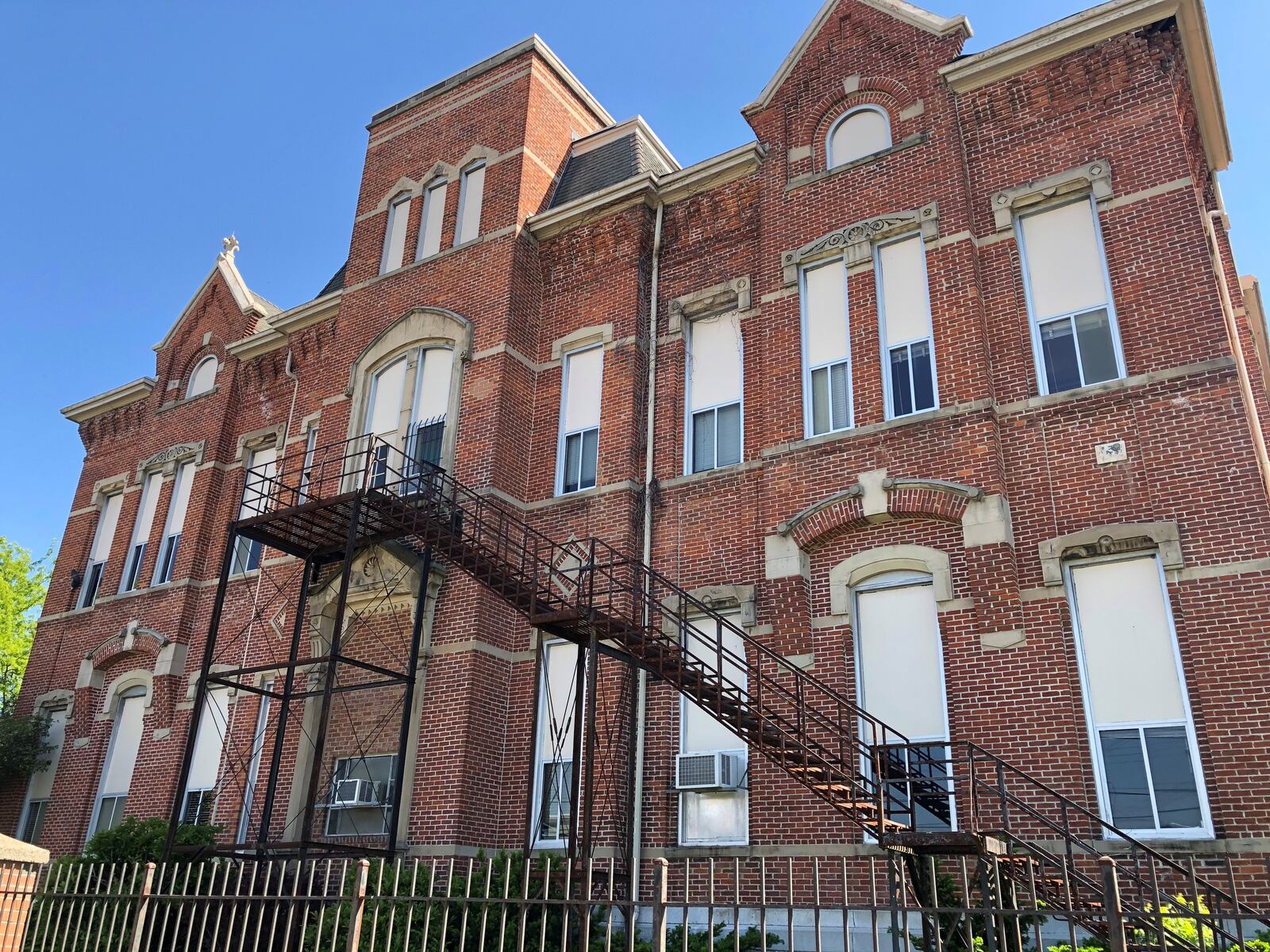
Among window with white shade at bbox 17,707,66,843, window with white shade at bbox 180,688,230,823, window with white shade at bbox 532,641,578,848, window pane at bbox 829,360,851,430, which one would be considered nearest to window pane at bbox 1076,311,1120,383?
window pane at bbox 829,360,851,430

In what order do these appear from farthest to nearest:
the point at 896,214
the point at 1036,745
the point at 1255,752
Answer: the point at 896,214 < the point at 1036,745 < the point at 1255,752

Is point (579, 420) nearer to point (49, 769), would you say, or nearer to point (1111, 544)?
point (1111, 544)

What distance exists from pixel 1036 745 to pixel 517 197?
39.7 ft

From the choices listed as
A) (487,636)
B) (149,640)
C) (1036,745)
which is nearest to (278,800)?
(487,636)

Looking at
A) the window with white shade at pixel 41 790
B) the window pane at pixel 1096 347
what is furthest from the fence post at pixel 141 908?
the window with white shade at pixel 41 790

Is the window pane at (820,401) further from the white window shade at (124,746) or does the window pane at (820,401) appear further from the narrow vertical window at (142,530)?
the narrow vertical window at (142,530)

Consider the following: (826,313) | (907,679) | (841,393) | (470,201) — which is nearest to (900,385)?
(841,393)

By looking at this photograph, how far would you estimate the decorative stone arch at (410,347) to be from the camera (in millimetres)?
17453

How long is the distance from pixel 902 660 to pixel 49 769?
16624 millimetres

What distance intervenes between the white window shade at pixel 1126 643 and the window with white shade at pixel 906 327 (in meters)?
3.09

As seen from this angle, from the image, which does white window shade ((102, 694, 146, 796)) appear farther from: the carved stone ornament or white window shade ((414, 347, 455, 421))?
the carved stone ornament

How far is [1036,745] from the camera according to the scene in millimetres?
11367

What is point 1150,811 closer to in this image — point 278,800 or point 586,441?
point 586,441

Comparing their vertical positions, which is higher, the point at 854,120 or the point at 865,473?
the point at 854,120
